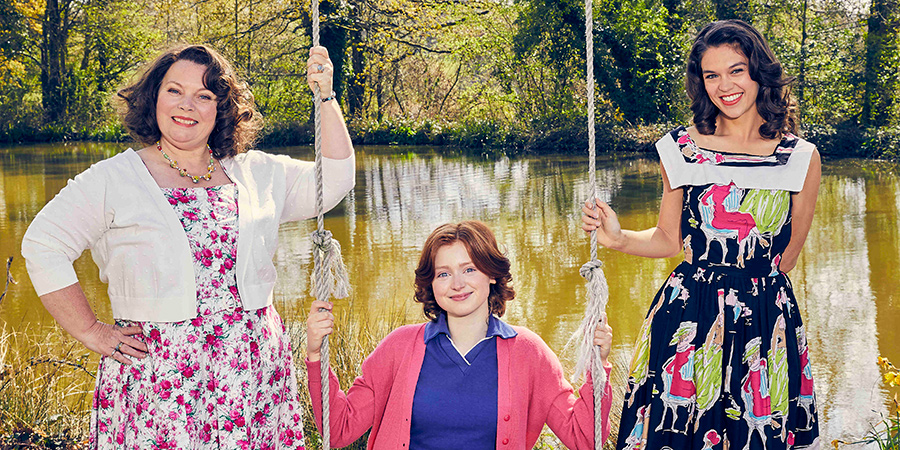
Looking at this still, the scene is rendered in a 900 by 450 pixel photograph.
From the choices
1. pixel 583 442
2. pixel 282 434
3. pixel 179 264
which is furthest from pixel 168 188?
pixel 583 442

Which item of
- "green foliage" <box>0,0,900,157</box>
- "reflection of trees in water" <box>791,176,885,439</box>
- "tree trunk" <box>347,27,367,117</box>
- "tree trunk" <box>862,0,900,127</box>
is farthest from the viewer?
"tree trunk" <box>347,27,367,117</box>

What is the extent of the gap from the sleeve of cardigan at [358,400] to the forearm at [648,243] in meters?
0.64

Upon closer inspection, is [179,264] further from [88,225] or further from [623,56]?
[623,56]

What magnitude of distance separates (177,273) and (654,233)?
44.5 inches

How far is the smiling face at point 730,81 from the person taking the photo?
197 centimetres

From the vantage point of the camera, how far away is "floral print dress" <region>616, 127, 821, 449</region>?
6.23ft

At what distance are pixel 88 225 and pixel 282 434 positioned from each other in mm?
641

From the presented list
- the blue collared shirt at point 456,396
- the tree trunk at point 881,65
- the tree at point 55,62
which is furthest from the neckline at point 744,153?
the tree at point 55,62

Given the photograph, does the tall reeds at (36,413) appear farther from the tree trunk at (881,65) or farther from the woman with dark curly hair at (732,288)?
the tree trunk at (881,65)

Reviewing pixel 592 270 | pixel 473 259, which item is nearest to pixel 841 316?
pixel 592 270

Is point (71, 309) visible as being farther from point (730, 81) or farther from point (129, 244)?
point (730, 81)

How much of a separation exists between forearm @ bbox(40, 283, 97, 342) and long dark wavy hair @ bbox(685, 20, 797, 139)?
151 centimetres

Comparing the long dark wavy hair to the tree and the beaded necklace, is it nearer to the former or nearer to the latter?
the beaded necklace

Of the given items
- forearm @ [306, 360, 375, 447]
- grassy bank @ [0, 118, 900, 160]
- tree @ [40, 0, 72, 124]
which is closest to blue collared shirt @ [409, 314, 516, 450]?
forearm @ [306, 360, 375, 447]
